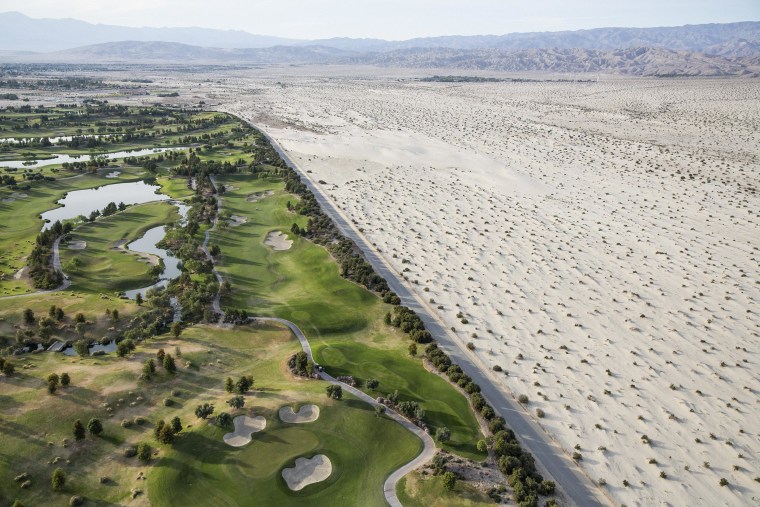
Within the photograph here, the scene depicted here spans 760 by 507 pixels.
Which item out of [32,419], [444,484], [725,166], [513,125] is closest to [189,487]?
[32,419]

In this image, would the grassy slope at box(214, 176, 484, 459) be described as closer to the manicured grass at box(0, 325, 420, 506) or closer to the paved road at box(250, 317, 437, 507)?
the paved road at box(250, 317, 437, 507)

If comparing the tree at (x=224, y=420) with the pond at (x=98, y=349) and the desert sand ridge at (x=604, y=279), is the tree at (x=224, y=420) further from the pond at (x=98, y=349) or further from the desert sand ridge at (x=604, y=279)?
the desert sand ridge at (x=604, y=279)

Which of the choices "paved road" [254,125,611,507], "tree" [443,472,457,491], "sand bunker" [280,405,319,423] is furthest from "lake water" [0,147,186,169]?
"tree" [443,472,457,491]

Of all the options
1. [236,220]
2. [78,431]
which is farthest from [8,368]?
[236,220]

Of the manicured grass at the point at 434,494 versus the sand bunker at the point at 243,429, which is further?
the sand bunker at the point at 243,429

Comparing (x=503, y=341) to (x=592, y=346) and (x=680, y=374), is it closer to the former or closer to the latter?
(x=592, y=346)

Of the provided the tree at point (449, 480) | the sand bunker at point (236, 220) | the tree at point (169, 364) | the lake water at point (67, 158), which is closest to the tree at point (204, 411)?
the tree at point (169, 364)

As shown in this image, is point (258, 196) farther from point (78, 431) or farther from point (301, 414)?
point (78, 431)
